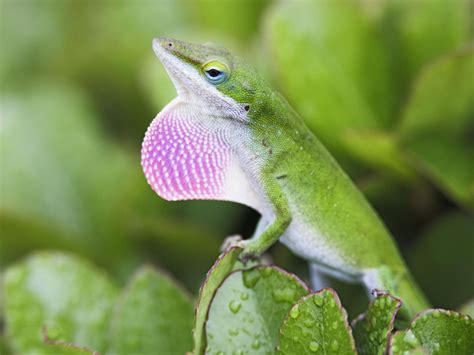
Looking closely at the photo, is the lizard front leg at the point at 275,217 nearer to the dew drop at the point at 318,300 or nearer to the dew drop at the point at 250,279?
the dew drop at the point at 250,279

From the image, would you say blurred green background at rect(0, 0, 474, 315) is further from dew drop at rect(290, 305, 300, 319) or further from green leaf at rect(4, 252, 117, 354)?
dew drop at rect(290, 305, 300, 319)

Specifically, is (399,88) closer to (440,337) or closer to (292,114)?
(292,114)

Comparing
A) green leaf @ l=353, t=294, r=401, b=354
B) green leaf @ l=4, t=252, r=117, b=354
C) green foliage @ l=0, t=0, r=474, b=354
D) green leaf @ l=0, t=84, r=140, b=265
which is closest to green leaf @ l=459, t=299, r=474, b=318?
green foliage @ l=0, t=0, r=474, b=354

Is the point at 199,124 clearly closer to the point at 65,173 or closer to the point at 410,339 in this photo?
the point at 410,339

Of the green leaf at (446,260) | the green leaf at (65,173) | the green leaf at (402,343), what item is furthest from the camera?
the green leaf at (65,173)

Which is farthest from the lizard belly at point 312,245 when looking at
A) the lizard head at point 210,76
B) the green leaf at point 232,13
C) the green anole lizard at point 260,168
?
the green leaf at point 232,13

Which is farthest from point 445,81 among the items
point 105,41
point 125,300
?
point 105,41
